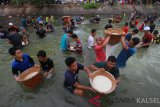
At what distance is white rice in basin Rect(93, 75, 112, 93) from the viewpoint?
17.3 feet

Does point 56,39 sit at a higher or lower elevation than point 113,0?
lower

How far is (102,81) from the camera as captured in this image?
5484 millimetres

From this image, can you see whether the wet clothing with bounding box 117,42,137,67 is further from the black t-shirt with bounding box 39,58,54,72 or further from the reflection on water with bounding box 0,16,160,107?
the black t-shirt with bounding box 39,58,54,72

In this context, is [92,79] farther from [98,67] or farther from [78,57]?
[78,57]

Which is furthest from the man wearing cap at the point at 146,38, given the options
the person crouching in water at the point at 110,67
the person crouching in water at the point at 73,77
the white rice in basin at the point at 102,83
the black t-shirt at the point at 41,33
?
the black t-shirt at the point at 41,33

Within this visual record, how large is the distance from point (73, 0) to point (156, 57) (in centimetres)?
2348

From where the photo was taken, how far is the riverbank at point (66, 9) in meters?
28.2

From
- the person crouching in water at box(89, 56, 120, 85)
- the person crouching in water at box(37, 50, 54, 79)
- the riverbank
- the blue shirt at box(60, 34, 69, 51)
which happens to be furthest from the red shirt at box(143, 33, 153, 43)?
the riverbank

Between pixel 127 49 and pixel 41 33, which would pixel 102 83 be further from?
pixel 41 33

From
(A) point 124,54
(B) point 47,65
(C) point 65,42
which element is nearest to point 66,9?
(C) point 65,42

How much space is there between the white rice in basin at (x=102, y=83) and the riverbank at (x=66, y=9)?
23536 mm

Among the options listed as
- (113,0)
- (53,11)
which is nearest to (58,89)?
(53,11)

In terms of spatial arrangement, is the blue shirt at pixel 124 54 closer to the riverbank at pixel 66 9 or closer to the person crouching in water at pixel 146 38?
the person crouching in water at pixel 146 38

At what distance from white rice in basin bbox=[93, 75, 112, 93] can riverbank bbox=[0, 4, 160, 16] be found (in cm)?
2354
